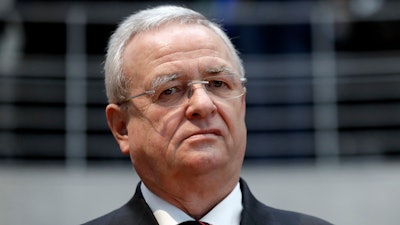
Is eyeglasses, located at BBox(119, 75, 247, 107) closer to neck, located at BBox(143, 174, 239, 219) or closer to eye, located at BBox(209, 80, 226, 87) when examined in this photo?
eye, located at BBox(209, 80, 226, 87)

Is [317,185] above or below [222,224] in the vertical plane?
below

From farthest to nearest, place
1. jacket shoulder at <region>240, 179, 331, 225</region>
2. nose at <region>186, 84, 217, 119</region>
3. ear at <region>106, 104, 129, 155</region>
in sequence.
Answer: ear at <region>106, 104, 129, 155</region> < jacket shoulder at <region>240, 179, 331, 225</region> < nose at <region>186, 84, 217, 119</region>

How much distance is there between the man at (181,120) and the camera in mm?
2705

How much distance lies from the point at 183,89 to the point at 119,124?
30cm

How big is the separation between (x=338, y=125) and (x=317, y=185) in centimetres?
126

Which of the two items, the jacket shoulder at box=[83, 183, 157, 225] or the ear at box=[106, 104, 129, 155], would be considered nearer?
the jacket shoulder at box=[83, 183, 157, 225]

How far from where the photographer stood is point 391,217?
617 cm

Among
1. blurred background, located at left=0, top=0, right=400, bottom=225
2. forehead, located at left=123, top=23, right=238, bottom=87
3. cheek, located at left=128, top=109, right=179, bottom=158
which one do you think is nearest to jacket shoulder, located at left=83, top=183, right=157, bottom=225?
cheek, located at left=128, top=109, right=179, bottom=158

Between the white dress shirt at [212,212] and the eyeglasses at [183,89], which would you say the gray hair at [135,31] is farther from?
the white dress shirt at [212,212]

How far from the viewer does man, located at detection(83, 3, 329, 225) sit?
271 centimetres

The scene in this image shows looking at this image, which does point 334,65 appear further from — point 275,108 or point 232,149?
point 232,149

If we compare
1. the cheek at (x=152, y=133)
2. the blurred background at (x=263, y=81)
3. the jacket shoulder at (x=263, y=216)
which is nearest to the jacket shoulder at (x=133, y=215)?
the cheek at (x=152, y=133)

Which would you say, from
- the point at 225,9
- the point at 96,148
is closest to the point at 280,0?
the point at 225,9

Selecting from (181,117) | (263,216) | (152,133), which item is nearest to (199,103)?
(181,117)
